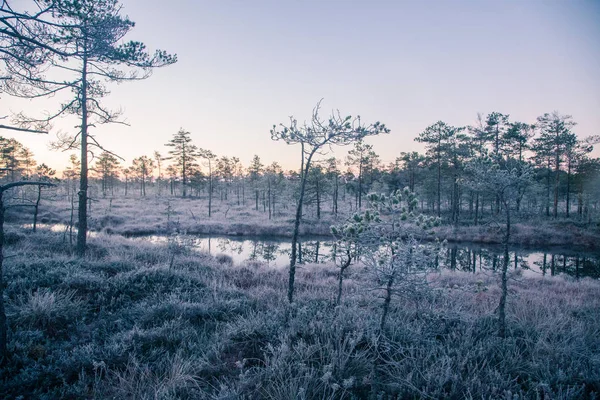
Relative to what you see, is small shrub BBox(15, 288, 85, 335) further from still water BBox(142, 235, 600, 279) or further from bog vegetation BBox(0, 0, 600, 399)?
still water BBox(142, 235, 600, 279)

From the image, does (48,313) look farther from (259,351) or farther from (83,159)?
(83,159)

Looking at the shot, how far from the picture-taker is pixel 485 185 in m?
4.88

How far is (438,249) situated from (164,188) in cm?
8663

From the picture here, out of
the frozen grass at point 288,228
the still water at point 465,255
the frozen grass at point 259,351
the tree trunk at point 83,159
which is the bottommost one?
the still water at point 465,255

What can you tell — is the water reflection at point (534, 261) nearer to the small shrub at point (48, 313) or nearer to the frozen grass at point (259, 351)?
the frozen grass at point (259, 351)

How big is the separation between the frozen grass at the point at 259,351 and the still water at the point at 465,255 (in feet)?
26.8

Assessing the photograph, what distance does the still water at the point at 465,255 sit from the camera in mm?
16641

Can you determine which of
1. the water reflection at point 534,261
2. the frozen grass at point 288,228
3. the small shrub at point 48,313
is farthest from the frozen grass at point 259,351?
the frozen grass at point 288,228

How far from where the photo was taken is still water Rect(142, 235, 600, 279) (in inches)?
655

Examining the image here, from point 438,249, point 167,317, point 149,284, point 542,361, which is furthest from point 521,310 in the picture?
point 149,284

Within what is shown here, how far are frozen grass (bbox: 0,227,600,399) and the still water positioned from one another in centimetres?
816

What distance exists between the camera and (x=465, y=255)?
20.6 metres

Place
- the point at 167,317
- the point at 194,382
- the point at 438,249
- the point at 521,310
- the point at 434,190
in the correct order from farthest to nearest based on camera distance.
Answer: the point at 434,190 → the point at 521,310 → the point at 167,317 → the point at 438,249 → the point at 194,382

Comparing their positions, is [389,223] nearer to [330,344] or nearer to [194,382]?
[330,344]
